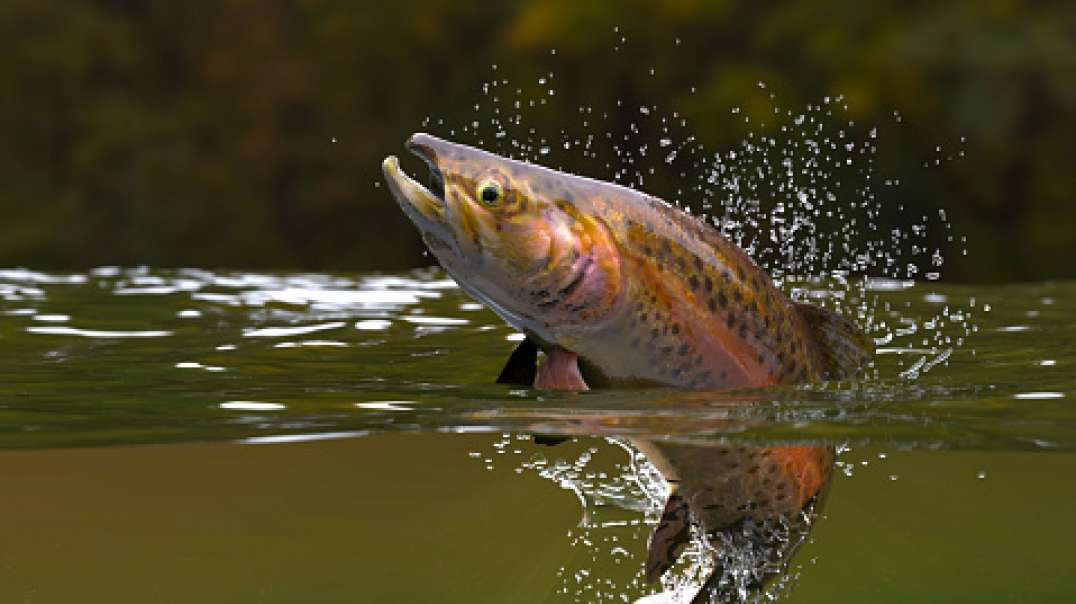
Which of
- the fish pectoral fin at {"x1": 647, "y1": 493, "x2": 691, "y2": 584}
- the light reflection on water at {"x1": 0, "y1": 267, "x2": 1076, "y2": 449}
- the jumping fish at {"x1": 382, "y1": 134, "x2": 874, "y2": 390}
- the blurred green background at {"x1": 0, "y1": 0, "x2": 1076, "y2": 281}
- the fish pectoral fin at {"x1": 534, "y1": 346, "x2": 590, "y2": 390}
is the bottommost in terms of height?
the fish pectoral fin at {"x1": 647, "y1": 493, "x2": 691, "y2": 584}

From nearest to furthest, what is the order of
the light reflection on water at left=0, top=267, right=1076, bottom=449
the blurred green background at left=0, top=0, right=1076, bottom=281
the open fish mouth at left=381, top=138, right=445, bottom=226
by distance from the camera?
the open fish mouth at left=381, top=138, right=445, bottom=226
the light reflection on water at left=0, top=267, right=1076, bottom=449
the blurred green background at left=0, top=0, right=1076, bottom=281

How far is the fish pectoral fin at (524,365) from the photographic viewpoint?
13.9ft

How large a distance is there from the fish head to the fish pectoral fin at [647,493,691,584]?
3.14ft

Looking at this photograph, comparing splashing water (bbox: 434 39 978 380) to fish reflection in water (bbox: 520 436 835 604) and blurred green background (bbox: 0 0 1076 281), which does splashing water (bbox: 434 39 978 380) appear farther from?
fish reflection in water (bbox: 520 436 835 604)

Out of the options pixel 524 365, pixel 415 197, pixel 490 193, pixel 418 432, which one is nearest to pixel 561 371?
pixel 524 365

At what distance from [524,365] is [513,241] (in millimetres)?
425

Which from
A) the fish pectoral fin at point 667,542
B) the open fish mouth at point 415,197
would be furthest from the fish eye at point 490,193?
the fish pectoral fin at point 667,542

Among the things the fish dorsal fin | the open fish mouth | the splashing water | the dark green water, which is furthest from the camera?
the splashing water

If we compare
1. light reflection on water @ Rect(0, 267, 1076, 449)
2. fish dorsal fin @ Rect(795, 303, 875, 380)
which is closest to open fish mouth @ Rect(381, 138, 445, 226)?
light reflection on water @ Rect(0, 267, 1076, 449)

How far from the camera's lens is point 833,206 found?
1695cm

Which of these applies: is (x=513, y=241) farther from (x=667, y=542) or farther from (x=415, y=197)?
(x=667, y=542)

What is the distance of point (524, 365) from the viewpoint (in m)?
4.25

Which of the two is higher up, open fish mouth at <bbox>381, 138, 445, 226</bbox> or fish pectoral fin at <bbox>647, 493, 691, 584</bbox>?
open fish mouth at <bbox>381, 138, 445, 226</bbox>

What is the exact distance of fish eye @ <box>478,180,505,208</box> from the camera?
4.05m
